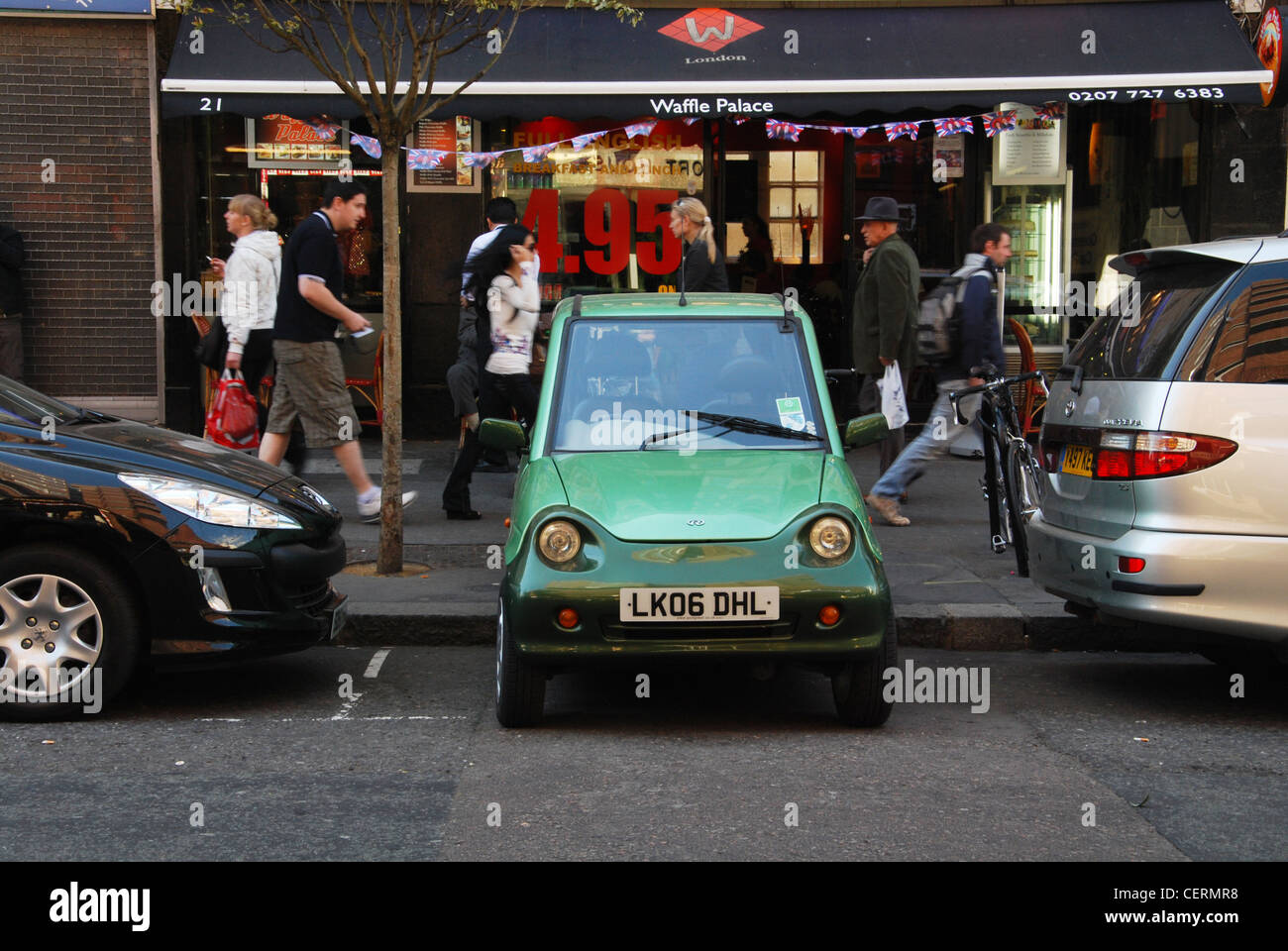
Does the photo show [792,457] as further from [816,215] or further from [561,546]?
[816,215]

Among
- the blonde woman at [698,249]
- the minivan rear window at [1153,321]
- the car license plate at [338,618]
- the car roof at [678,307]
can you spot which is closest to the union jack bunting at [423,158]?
the blonde woman at [698,249]

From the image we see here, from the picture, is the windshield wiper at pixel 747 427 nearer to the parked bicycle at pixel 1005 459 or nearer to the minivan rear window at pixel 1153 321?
the minivan rear window at pixel 1153 321

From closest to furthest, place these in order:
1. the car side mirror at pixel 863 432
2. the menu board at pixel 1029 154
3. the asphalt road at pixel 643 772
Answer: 1. the asphalt road at pixel 643 772
2. the car side mirror at pixel 863 432
3. the menu board at pixel 1029 154

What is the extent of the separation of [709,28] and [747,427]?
23.5ft

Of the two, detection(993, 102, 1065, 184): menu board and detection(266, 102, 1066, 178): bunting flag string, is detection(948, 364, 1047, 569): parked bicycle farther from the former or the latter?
detection(993, 102, 1065, 184): menu board

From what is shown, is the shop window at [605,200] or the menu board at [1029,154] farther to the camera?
the menu board at [1029,154]

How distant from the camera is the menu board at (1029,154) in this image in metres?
13.2

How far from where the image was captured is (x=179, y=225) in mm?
12641

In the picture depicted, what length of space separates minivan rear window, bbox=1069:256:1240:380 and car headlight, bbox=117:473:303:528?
3502 millimetres

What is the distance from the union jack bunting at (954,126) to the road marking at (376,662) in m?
7.57

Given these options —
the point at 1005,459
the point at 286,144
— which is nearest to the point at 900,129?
the point at 1005,459

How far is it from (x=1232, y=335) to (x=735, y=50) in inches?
→ 290

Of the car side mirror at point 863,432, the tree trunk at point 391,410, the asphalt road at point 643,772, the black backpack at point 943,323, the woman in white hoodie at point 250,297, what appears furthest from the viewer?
the woman in white hoodie at point 250,297

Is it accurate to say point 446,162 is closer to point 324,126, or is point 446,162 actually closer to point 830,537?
point 324,126
